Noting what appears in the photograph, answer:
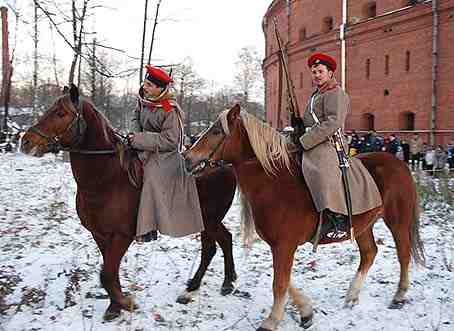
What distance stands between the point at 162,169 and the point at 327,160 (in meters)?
1.68

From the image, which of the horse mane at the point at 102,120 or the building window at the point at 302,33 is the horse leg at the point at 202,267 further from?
the building window at the point at 302,33

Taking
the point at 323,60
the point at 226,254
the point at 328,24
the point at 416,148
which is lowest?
the point at 226,254

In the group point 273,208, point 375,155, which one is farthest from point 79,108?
point 375,155

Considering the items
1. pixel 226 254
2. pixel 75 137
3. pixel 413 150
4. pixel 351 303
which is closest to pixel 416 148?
pixel 413 150

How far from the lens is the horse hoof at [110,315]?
4332 mm

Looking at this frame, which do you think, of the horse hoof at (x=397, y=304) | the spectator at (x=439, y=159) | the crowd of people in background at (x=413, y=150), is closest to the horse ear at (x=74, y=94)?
the horse hoof at (x=397, y=304)

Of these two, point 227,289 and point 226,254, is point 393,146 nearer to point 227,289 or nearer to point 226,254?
point 226,254

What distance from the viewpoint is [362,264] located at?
512 cm

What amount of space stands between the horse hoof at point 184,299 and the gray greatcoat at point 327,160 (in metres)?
1.89

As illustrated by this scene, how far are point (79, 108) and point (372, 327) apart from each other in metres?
3.64

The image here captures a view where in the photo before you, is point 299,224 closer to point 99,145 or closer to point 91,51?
point 99,145

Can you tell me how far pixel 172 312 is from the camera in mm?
4668

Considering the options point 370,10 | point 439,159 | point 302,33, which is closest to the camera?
point 439,159

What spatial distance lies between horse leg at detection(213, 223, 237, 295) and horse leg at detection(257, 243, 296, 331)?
1014mm
